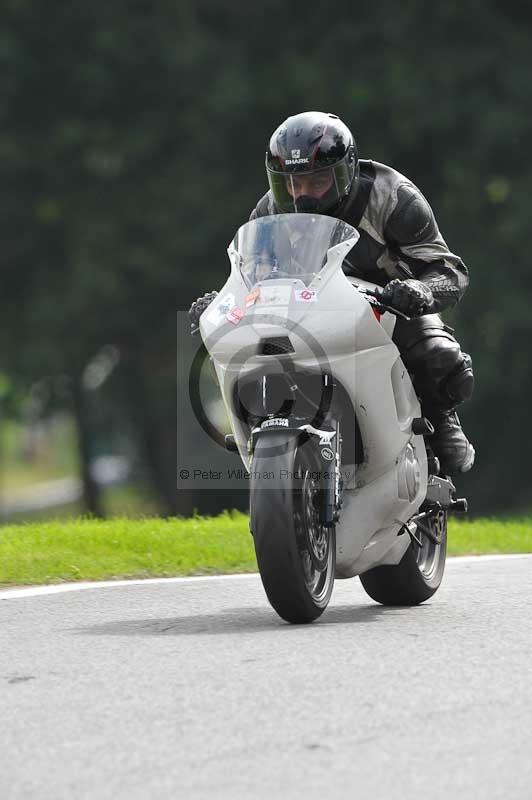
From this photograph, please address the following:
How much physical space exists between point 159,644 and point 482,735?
1.72 metres

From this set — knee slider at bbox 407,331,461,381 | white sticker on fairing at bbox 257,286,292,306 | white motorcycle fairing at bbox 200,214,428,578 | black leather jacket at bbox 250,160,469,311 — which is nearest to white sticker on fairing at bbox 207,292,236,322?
white motorcycle fairing at bbox 200,214,428,578

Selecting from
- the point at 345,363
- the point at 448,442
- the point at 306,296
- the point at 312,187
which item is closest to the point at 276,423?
the point at 345,363

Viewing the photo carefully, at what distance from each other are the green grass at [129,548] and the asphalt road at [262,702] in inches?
55.0

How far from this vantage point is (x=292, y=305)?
20.4 ft

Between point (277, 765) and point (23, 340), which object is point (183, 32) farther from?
point (277, 765)

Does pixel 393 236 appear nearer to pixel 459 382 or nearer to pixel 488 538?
pixel 459 382

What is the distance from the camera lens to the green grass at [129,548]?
8.36 meters

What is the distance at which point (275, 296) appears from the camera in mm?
6254

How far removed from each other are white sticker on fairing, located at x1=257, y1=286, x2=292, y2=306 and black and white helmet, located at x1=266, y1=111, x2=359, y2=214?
68 centimetres

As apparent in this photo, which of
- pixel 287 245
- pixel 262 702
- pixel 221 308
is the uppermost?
pixel 287 245

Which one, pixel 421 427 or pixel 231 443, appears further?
pixel 421 427

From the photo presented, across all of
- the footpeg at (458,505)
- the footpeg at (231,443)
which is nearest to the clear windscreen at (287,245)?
the footpeg at (231,443)

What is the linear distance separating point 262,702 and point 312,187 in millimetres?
2707

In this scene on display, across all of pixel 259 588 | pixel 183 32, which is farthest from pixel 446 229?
pixel 259 588
